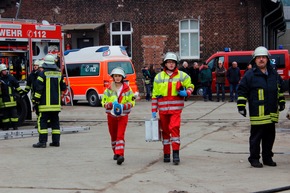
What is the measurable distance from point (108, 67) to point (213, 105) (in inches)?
166

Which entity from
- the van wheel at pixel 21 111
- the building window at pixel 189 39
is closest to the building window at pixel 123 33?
the building window at pixel 189 39

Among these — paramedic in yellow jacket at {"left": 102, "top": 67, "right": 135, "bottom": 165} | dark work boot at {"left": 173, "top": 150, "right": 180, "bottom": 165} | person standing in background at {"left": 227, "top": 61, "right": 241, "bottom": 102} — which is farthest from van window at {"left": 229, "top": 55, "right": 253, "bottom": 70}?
dark work boot at {"left": 173, "top": 150, "right": 180, "bottom": 165}

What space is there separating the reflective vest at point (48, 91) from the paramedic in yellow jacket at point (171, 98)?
2.87 m

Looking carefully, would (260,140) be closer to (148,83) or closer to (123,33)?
(148,83)

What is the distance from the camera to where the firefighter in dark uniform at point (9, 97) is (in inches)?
588

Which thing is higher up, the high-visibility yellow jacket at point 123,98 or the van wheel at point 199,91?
the high-visibility yellow jacket at point 123,98

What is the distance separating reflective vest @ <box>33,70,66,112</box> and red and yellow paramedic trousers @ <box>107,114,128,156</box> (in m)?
2.31

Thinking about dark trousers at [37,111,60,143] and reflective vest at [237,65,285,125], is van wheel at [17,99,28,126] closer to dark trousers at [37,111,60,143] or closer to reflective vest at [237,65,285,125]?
dark trousers at [37,111,60,143]

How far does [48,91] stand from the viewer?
12328 millimetres

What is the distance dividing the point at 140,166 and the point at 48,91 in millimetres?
3255

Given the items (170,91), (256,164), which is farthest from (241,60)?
(256,164)

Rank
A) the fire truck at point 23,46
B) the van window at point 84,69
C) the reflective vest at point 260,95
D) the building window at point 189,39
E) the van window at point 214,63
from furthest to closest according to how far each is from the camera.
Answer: the building window at point 189,39
the van window at point 214,63
the van window at point 84,69
the fire truck at point 23,46
the reflective vest at point 260,95

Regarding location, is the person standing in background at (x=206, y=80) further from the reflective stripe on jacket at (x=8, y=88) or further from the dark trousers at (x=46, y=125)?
the dark trousers at (x=46, y=125)

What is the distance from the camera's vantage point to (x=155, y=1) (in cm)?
3161
